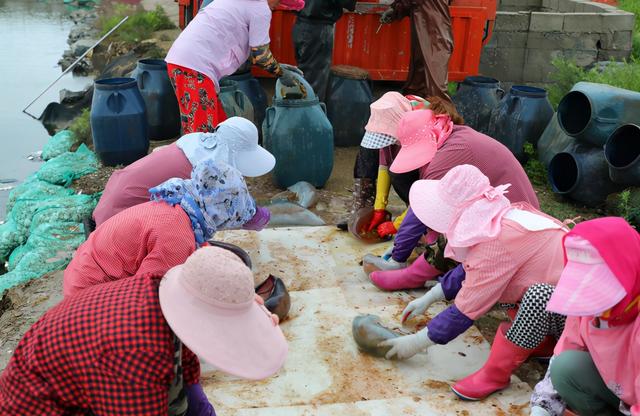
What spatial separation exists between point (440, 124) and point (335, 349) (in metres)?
1.15

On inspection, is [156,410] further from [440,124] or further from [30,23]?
[30,23]

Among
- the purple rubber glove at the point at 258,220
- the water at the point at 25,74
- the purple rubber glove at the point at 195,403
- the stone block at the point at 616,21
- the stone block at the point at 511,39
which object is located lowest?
the water at the point at 25,74

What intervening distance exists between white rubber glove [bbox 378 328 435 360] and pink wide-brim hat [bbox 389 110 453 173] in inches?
32.5

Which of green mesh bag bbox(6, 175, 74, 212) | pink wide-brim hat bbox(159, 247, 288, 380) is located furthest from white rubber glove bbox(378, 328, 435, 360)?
green mesh bag bbox(6, 175, 74, 212)

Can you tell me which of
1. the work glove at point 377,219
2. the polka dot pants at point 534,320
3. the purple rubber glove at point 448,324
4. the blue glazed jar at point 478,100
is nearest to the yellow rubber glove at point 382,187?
the work glove at point 377,219

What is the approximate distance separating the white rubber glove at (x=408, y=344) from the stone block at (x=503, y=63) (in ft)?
15.6

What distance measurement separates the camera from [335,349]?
2.70 m

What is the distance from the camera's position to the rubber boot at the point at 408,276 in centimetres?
310

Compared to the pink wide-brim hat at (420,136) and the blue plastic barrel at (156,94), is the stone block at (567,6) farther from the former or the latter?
the pink wide-brim hat at (420,136)

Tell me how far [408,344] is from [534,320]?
Answer: 1.66ft

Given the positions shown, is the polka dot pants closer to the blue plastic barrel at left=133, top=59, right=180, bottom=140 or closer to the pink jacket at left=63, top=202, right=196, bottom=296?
the pink jacket at left=63, top=202, right=196, bottom=296

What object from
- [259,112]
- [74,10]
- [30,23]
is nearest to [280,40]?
[259,112]

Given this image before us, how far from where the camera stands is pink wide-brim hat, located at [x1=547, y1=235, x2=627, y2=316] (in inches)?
67.0

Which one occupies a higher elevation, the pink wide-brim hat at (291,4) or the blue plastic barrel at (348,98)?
the pink wide-brim hat at (291,4)
